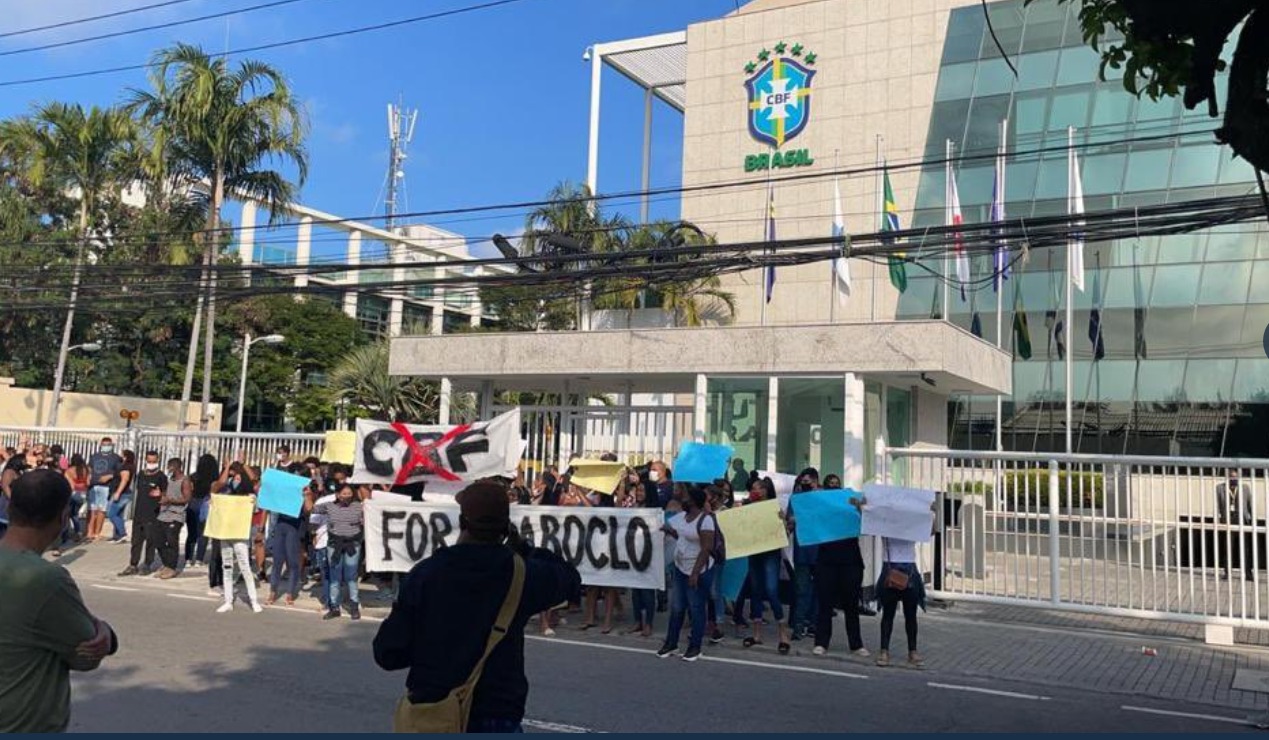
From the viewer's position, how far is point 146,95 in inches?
1019

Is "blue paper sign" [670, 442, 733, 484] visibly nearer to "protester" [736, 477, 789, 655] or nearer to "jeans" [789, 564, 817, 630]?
"protester" [736, 477, 789, 655]

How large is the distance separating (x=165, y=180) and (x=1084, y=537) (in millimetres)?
25382

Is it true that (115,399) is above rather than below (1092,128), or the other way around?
below

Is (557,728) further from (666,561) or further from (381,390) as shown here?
(381,390)

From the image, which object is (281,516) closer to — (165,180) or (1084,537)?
(1084,537)

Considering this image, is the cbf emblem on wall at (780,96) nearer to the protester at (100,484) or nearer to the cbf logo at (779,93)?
the cbf logo at (779,93)

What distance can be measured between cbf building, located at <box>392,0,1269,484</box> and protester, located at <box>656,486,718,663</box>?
6.38 m

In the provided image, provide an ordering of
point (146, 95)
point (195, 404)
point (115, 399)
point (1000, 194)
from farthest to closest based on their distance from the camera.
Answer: point (195, 404) < point (115, 399) < point (146, 95) < point (1000, 194)

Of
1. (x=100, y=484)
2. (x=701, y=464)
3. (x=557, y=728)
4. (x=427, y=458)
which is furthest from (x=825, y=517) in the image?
(x=100, y=484)

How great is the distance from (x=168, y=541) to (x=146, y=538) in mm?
477

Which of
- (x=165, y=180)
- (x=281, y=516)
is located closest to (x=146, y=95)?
(x=165, y=180)

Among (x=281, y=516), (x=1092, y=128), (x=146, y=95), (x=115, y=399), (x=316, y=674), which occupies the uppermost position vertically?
(x=1092, y=128)

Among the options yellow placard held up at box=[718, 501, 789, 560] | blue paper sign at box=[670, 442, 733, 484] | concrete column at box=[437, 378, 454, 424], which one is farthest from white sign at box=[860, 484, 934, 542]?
concrete column at box=[437, 378, 454, 424]

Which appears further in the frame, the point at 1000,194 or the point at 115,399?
the point at 115,399
